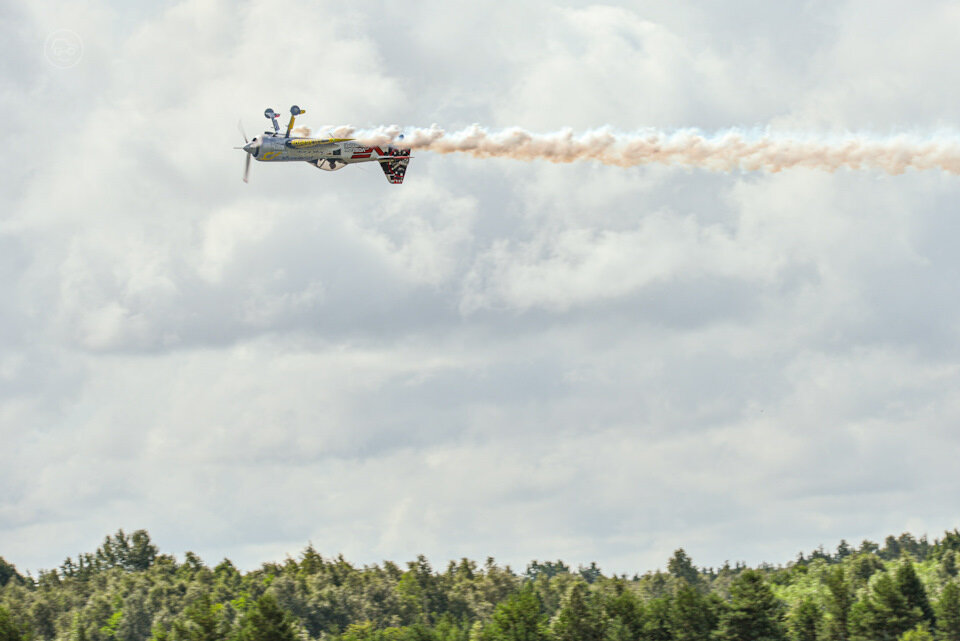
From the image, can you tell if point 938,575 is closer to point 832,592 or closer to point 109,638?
point 832,592

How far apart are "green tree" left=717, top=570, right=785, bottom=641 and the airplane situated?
168 feet

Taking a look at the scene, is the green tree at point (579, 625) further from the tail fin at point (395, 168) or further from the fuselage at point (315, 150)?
the fuselage at point (315, 150)

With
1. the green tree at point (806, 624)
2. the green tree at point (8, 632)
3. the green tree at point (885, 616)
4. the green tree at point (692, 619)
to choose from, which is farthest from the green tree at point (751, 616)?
the green tree at point (8, 632)

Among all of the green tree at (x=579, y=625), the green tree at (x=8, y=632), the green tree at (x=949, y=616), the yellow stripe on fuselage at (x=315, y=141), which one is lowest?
the green tree at (x=949, y=616)

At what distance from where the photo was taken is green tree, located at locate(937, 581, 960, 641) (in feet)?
410

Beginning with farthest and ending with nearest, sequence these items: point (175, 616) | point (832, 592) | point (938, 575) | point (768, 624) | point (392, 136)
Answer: point (938, 575) → point (175, 616) → point (832, 592) → point (768, 624) → point (392, 136)

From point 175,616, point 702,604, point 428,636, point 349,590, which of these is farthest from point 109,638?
point 702,604

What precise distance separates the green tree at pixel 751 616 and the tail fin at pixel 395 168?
4971 cm

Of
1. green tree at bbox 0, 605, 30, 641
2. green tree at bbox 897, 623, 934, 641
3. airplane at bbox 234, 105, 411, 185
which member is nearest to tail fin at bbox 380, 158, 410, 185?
airplane at bbox 234, 105, 411, 185

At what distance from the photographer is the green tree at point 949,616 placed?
12488 cm

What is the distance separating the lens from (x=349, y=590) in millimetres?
194625

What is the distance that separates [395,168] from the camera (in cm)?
11381

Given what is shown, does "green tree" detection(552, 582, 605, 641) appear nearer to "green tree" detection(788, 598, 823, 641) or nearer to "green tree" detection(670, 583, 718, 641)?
"green tree" detection(670, 583, 718, 641)

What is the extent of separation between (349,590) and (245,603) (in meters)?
15.4
